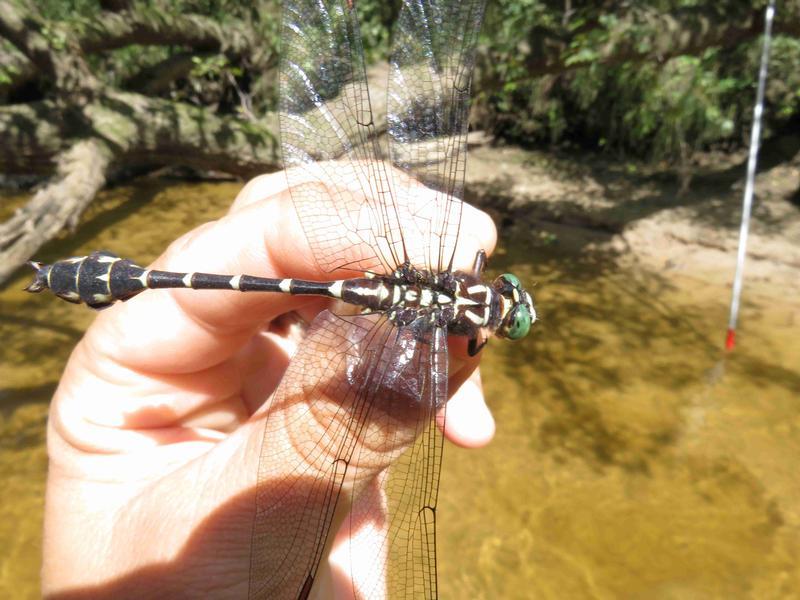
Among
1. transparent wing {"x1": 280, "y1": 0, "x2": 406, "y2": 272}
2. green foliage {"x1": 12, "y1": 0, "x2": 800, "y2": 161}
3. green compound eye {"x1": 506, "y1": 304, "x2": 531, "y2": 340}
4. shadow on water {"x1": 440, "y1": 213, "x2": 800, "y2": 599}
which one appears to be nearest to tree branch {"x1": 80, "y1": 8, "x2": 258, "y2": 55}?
green foliage {"x1": 12, "y1": 0, "x2": 800, "y2": 161}

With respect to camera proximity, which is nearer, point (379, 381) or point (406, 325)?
point (379, 381)

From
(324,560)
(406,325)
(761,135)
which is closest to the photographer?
(324,560)

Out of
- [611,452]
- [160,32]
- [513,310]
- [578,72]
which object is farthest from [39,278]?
[578,72]

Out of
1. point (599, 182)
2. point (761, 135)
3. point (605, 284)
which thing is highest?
point (761, 135)

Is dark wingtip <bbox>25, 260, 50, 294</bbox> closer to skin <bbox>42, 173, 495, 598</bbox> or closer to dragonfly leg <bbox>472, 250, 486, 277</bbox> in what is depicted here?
skin <bbox>42, 173, 495, 598</bbox>

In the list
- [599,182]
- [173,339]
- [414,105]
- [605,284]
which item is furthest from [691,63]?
[173,339]

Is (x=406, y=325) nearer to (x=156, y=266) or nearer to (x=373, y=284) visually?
(x=373, y=284)

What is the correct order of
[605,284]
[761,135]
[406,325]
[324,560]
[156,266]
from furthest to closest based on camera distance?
1. [761,135]
2. [605,284]
3. [156,266]
4. [406,325]
5. [324,560]

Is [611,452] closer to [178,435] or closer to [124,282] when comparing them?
[178,435]

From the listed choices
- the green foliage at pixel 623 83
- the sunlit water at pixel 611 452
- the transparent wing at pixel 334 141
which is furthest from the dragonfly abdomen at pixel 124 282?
the green foliage at pixel 623 83
